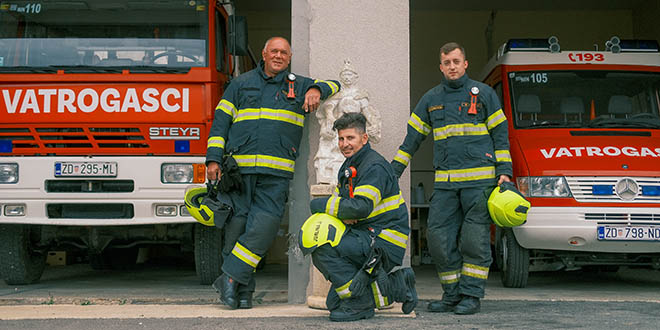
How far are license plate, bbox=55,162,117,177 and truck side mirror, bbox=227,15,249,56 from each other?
4.78ft

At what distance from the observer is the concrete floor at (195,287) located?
637 centimetres

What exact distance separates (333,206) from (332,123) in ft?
3.62

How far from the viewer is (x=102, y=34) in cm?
684

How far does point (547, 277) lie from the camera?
28.5 feet

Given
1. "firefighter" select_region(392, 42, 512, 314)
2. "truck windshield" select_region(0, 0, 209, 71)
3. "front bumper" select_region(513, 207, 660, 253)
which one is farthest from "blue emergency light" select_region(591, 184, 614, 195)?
"truck windshield" select_region(0, 0, 209, 71)

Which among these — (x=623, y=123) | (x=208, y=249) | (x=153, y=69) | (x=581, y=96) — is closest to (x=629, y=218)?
(x=623, y=123)

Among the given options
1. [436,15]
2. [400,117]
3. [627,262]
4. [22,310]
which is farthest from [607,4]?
[22,310]

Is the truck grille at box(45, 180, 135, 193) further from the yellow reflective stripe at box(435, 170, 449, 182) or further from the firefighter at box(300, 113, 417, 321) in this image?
the yellow reflective stripe at box(435, 170, 449, 182)

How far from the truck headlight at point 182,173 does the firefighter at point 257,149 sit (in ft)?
3.31

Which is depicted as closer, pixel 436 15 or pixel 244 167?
pixel 244 167

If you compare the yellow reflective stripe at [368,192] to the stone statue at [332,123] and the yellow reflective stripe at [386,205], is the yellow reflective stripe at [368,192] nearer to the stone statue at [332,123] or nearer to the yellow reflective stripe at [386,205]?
the yellow reflective stripe at [386,205]

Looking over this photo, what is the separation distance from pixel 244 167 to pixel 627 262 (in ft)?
12.1

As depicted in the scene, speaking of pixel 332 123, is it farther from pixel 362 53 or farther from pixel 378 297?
pixel 378 297

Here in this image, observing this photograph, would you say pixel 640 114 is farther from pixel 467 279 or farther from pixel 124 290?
pixel 124 290
